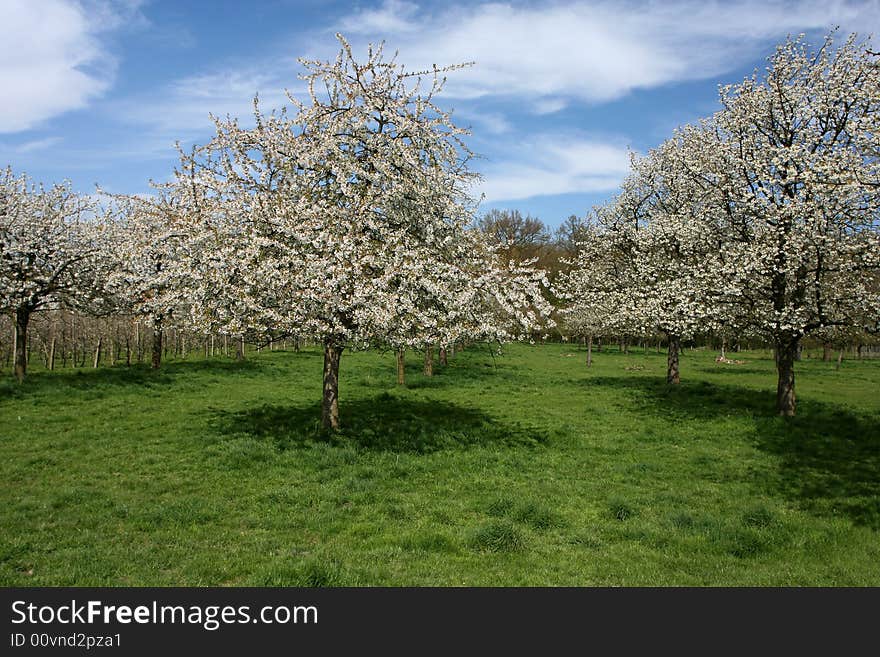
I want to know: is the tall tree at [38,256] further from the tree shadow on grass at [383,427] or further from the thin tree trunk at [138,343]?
the thin tree trunk at [138,343]

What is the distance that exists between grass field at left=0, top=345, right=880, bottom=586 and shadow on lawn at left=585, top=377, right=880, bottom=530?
0.33 feet

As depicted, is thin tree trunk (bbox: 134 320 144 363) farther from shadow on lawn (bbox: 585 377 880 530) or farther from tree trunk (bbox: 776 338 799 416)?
tree trunk (bbox: 776 338 799 416)

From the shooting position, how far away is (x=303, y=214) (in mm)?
15430

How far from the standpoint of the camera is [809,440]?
18141 mm

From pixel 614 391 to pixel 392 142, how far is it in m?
18.1

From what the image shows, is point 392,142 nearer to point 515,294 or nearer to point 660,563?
point 515,294

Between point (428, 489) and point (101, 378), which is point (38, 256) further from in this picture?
point (428, 489)

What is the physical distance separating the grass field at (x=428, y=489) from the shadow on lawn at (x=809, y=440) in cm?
10

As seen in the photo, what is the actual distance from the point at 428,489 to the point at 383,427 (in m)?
5.34

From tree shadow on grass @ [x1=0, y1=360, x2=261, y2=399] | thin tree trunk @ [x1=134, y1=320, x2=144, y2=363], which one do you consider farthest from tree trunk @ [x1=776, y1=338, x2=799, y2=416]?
thin tree trunk @ [x1=134, y1=320, x2=144, y2=363]

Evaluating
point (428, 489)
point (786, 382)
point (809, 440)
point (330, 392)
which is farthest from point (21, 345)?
point (786, 382)

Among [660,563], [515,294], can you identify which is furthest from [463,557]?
[515,294]

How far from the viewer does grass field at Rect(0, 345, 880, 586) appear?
8836mm

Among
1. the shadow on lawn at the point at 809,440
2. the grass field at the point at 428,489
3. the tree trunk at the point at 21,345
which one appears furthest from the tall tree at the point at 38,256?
the shadow on lawn at the point at 809,440
